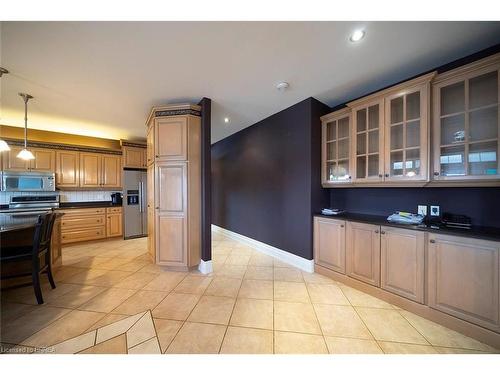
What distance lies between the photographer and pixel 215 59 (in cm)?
180

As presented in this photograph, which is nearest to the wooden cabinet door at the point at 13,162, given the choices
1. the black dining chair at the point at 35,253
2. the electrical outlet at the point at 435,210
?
the black dining chair at the point at 35,253

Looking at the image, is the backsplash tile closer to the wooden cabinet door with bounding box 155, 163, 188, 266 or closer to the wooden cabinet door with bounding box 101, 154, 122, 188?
the wooden cabinet door with bounding box 101, 154, 122, 188

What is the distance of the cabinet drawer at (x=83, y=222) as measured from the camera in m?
3.81

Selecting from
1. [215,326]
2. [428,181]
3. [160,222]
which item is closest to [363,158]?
[428,181]

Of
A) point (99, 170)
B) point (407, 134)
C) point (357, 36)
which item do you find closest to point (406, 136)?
point (407, 134)

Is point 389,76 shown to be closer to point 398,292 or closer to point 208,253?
point 398,292

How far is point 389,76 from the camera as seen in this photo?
210 cm

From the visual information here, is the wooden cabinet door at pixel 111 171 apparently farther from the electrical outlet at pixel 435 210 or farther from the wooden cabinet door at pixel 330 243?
the electrical outlet at pixel 435 210

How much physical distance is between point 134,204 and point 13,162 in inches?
86.6

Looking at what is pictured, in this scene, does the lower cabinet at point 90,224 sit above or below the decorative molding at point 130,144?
below

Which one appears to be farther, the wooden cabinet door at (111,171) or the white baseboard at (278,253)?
the wooden cabinet door at (111,171)

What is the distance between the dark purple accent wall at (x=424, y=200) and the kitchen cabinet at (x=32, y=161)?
18.6 ft

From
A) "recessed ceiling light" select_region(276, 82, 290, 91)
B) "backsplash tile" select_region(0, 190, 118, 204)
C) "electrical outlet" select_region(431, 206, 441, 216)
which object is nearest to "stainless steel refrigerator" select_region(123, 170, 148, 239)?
"backsplash tile" select_region(0, 190, 118, 204)

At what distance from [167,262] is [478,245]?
3361 millimetres
